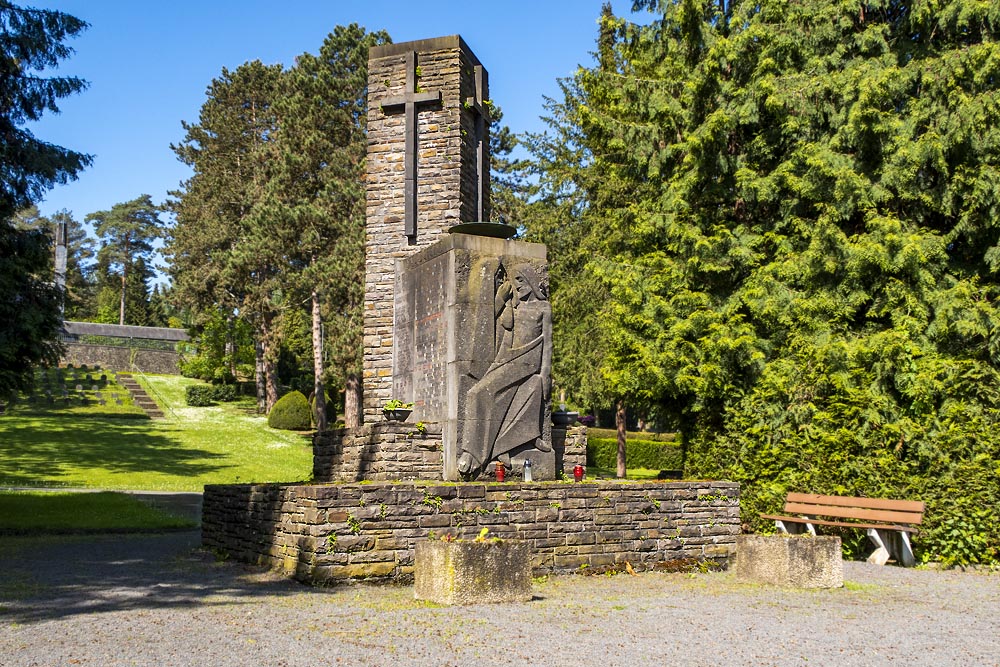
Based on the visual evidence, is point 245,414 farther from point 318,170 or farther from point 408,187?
point 408,187

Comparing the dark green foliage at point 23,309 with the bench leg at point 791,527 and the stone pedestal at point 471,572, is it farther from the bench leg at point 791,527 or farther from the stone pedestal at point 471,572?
the bench leg at point 791,527

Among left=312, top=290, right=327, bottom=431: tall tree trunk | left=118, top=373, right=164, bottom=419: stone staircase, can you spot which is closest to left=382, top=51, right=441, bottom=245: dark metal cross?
left=312, top=290, right=327, bottom=431: tall tree trunk

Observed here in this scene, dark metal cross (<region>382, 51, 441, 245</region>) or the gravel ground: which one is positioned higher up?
dark metal cross (<region>382, 51, 441, 245</region>)

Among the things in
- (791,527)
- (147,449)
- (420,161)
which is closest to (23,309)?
(420,161)

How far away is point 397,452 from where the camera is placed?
35.4ft

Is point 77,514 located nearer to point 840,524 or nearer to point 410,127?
point 410,127

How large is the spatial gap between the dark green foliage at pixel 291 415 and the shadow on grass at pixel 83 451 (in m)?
4.33

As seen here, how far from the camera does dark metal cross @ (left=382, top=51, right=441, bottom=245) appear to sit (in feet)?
46.0

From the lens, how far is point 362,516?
816cm

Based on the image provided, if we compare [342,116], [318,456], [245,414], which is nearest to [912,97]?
[318,456]

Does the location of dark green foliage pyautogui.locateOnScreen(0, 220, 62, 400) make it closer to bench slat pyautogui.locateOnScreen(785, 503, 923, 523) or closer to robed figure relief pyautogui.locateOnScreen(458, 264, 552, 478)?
robed figure relief pyautogui.locateOnScreen(458, 264, 552, 478)

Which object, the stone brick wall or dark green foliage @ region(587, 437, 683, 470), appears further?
dark green foliage @ region(587, 437, 683, 470)

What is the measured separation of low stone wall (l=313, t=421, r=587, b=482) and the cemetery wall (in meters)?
47.4

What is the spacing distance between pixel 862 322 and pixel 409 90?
27.2 ft
